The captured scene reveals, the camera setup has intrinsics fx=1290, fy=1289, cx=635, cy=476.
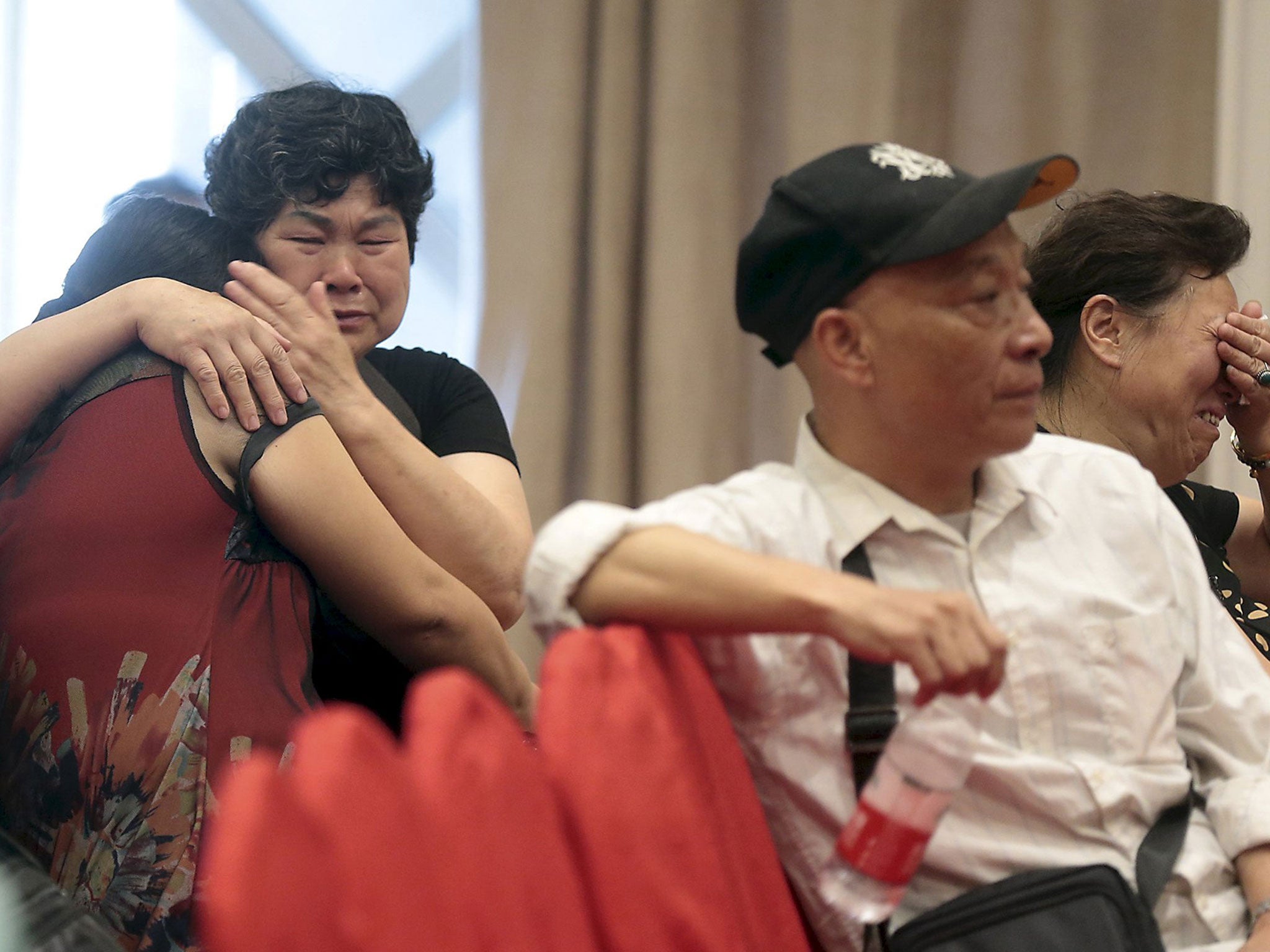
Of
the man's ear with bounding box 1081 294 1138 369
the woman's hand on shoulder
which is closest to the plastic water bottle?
the woman's hand on shoulder

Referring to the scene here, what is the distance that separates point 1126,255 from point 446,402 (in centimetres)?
93

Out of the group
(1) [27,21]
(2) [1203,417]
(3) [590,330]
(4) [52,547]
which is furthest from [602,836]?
(1) [27,21]

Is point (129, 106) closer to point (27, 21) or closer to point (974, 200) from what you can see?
point (27, 21)

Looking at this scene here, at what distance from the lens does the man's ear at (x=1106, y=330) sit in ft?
5.39

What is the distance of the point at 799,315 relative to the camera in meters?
1.05

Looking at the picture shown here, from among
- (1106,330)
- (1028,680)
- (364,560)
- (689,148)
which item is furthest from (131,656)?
(689,148)

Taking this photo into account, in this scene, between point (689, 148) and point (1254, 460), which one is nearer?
point (1254, 460)

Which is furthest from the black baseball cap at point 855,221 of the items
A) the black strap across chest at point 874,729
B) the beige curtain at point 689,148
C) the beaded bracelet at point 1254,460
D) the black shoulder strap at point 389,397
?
the beige curtain at point 689,148

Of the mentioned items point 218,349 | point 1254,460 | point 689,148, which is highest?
point 689,148

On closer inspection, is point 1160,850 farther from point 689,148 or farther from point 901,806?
point 689,148

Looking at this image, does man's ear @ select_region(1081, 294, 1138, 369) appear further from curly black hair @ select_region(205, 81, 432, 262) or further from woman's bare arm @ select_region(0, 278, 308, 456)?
woman's bare arm @ select_region(0, 278, 308, 456)

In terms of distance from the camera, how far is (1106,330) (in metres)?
1.66

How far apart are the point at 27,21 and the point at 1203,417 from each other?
7.61 feet

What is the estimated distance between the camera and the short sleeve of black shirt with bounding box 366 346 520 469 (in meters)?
1.76
